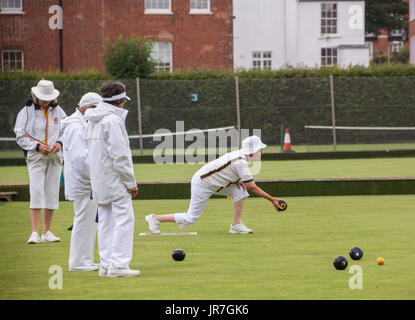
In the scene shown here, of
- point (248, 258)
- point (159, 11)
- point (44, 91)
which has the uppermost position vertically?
point (159, 11)

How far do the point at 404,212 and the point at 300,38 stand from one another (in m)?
28.5

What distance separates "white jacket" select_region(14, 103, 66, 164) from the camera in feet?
28.2

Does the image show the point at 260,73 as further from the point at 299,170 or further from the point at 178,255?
the point at 178,255

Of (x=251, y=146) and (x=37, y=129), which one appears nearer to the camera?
(x=37, y=129)

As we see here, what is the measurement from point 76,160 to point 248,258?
5.57 feet

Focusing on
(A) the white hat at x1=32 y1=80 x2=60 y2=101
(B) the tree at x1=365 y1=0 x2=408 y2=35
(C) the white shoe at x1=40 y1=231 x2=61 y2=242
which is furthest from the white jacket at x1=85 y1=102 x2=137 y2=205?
(B) the tree at x1=365 y1=0 x2=408 y2=35

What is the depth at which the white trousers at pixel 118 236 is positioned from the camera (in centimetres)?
639

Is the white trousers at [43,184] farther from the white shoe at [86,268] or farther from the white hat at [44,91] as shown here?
the white shoe at [86,268]

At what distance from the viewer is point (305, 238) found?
8547mm

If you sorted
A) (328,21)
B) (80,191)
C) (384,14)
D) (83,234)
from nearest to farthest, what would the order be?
(83,234)
(80,191)
(328,21)
(384,14)

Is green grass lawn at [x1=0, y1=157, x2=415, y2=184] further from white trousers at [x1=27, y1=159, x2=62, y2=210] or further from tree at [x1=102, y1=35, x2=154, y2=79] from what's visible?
white trousers at [x1=27, y1=159, x2=62, y2=210]

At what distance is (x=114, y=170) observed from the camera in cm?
638

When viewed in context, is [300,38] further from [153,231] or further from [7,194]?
[153,231]

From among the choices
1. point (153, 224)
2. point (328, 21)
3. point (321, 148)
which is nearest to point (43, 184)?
point (153, 224)
